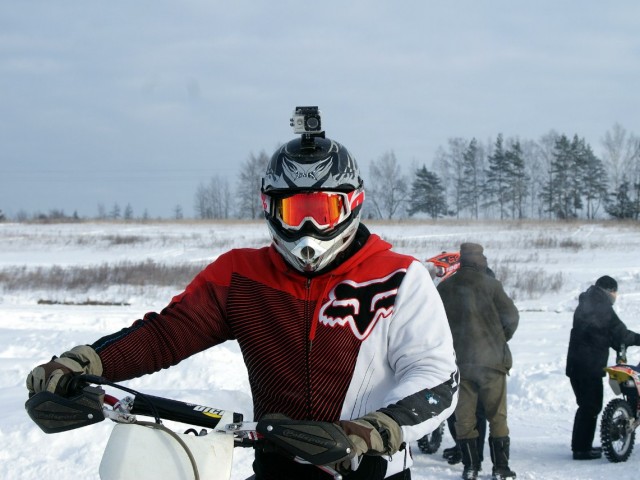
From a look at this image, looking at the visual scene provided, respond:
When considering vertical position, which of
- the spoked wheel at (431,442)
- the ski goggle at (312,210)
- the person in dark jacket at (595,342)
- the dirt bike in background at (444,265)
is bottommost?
the spoked wheel at (431,442)

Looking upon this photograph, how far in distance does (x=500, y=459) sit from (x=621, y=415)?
1.48 m

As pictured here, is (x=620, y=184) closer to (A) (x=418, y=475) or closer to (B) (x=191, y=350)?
(A) (x=418, y=475)

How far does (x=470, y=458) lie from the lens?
7285 millimetres

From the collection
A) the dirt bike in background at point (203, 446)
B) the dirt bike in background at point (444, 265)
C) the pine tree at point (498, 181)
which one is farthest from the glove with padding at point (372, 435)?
the pine tree at point (498, 181)

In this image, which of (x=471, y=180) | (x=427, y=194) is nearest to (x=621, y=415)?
(x=427, y=194)

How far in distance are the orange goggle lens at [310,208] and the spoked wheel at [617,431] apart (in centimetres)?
581

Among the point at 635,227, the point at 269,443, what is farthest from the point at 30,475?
the point at 635,227

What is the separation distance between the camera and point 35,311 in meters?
17.4

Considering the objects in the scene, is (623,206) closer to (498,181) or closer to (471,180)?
(498,181)

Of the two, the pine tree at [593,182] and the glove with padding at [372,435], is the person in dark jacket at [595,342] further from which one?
the pine tree at [593,182]

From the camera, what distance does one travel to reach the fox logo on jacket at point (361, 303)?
2.67 m

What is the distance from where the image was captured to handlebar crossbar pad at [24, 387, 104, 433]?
223 centimetres

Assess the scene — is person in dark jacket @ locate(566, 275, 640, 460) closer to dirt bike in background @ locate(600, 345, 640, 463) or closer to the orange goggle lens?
dirt bike in background @ locate(600, 345, 640, 463)

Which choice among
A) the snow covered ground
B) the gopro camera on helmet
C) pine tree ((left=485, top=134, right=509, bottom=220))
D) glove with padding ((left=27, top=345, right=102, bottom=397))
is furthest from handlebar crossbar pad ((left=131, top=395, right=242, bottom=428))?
pine tree ((left=485, top=134, right=509, bottom=220))
